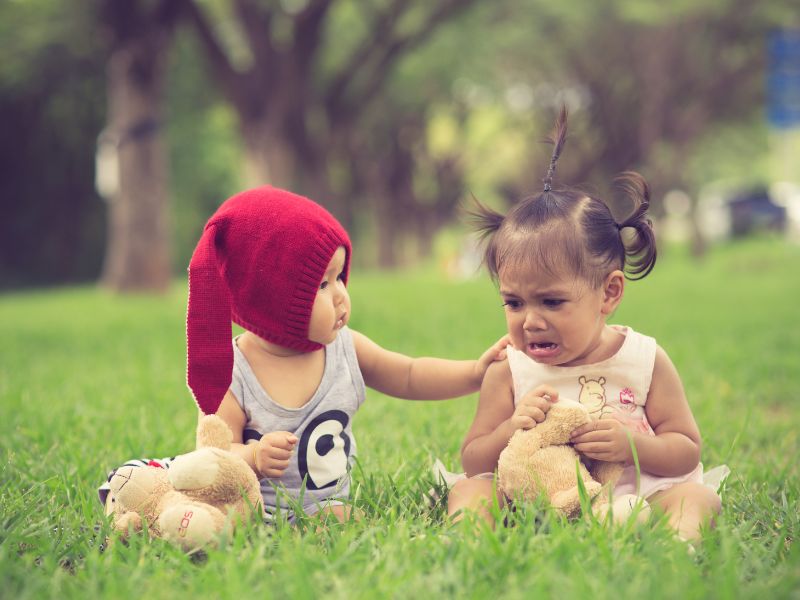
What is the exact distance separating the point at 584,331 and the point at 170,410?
2.59 metres

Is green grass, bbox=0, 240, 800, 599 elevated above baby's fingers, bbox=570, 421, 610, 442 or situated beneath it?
situated beneath

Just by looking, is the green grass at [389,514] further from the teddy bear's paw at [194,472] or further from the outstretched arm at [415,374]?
the outstretched arm at [415,374]

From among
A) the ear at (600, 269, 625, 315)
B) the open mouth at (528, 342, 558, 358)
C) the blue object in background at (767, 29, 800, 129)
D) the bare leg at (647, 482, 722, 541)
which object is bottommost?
the bare leg at (647, 482, 722, 541)

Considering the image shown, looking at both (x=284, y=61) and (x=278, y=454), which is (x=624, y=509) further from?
(x=284, y=61)

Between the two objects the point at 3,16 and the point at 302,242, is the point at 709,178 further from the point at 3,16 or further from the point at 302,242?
the point at 302,242

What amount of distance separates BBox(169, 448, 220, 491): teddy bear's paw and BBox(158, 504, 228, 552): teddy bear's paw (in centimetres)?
6

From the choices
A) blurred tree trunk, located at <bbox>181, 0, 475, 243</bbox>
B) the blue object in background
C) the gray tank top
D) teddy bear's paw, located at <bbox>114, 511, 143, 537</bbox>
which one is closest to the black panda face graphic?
the gray tank top

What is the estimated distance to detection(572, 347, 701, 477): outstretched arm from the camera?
8.11 feet

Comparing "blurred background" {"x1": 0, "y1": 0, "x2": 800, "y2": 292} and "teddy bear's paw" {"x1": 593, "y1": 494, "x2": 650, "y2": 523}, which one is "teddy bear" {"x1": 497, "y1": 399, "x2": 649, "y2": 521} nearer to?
"teddy bear's paw" {"x1": 593, "y1": 494, "x2": 650, "y2": 523}

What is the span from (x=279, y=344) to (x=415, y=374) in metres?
0.49

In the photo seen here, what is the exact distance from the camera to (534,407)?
8.14 feet

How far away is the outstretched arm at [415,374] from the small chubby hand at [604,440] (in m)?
0.47

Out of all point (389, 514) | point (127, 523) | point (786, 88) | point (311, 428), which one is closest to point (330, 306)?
point (311, 428)

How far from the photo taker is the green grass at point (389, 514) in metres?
1.94
